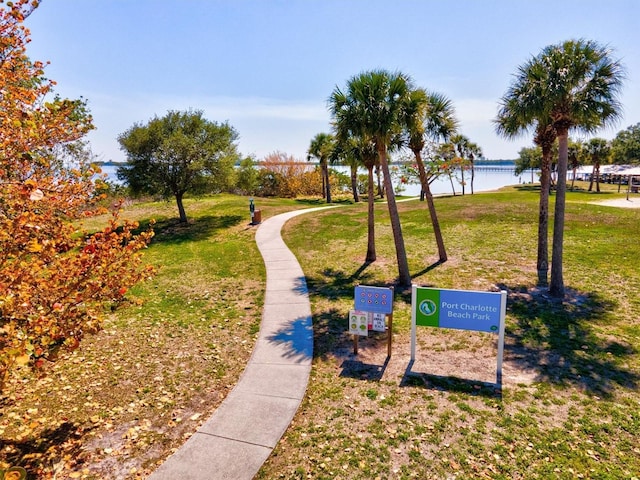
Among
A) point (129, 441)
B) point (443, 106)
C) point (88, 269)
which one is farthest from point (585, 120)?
point (129, 441)

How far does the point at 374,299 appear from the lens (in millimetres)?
9359

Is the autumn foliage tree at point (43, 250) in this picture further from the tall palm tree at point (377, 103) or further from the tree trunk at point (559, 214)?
the tree trunk at point (559, 214)

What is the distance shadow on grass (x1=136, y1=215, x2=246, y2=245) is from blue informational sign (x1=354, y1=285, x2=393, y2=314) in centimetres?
1613

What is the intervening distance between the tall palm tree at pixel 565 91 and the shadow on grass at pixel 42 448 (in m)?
13.5

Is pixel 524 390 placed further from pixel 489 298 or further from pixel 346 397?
pixel 346 397

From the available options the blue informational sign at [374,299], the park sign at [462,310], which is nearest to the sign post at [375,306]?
the blue informational sign at [374,299]

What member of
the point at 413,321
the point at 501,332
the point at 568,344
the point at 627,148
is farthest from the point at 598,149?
the point at 413,321

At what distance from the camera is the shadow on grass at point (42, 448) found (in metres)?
5.98

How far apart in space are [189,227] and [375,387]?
21.6 m

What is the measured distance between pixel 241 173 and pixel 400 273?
27.0 m

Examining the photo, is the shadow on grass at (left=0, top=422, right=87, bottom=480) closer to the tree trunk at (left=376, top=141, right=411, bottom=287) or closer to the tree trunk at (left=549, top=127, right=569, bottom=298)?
the tree trunk at (left=376, top=141, right=411, bottom=287)

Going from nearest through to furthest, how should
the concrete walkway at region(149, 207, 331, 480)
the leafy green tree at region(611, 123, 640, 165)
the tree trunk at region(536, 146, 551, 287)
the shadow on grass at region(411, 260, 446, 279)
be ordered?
1. the concrete walkway at region(149, 207, 331, 480)
2. the tree trunk at region(536, 146, 551, 287)
3. the shadow on grass at region(411, 260, 446, 279)
4. the leafy green tree at region(611, 123, 640, 165)

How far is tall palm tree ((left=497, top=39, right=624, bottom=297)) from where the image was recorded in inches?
441

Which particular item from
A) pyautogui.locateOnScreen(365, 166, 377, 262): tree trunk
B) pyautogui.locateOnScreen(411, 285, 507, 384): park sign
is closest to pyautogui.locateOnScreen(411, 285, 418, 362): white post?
pyautogui.locateOnScreen(411, 285, 507, 384): park sign
